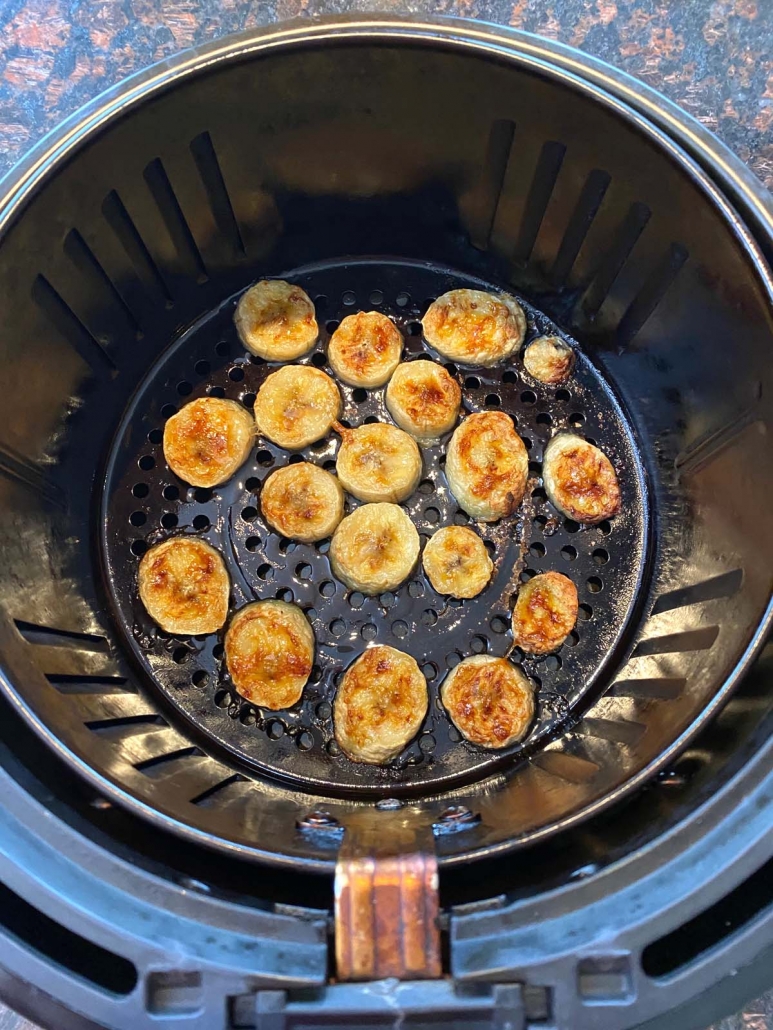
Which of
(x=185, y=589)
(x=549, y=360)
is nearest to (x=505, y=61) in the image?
(x=549, y=360)

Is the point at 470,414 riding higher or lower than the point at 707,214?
lower

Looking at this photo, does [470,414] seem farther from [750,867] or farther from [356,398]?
[750,867]

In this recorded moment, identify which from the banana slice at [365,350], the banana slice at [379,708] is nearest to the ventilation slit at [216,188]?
the banana slice at [365,350]

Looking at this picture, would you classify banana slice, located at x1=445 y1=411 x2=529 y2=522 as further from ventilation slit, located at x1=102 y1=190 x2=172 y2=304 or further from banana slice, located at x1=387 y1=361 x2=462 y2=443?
ventilation slit, located at x1=102 y1=190 x2=172 y2=304

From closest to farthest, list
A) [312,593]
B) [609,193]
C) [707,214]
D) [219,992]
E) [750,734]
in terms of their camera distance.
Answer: [219,992] → [750,734] → [707,214] → [609,193] → [312,593]

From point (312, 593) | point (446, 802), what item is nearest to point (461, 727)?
point (446, 802)

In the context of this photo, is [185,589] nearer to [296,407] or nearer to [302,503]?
[302,503]
